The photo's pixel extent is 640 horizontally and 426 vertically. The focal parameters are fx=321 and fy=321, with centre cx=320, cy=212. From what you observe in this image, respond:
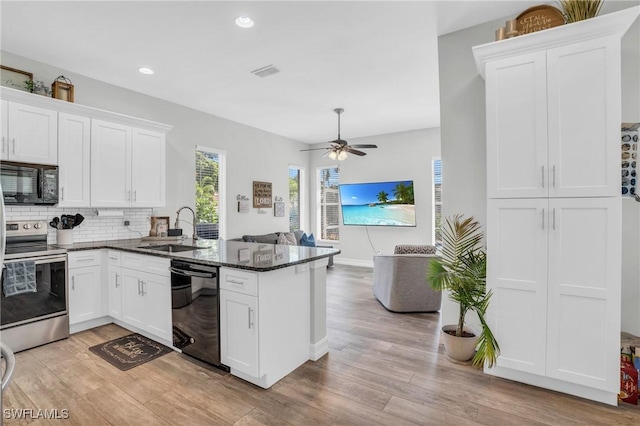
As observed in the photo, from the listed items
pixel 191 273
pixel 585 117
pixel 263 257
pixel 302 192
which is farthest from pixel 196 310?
pixel 302 192

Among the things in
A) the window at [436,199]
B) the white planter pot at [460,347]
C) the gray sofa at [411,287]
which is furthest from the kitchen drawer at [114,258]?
the window at [436,199]

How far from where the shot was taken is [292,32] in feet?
9.98

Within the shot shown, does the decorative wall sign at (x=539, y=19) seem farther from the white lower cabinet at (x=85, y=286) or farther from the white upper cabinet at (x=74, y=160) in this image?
the white lower cabinet at (x=85, y=286)

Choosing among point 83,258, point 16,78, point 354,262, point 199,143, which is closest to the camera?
point 16,78

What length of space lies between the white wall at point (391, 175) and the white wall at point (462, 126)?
135 inches

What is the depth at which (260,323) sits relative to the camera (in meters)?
2.38

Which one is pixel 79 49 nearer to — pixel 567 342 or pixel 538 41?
pixel 538 41

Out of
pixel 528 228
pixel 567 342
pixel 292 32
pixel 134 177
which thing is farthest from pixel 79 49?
pixel 567 342

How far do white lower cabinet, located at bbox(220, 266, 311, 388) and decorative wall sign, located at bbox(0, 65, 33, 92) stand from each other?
10.2 ft

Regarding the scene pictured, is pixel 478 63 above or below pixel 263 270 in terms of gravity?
above

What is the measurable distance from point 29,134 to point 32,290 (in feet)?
5.12

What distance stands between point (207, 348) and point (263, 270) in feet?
3.30

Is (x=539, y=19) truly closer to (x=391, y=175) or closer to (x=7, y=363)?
(x=7, y=363)

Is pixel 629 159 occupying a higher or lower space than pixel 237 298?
higher
